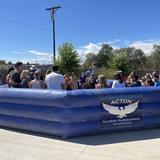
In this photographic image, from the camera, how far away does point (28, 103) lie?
320 inches

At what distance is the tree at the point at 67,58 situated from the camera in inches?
1976

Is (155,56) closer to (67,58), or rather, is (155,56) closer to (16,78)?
(67,58)

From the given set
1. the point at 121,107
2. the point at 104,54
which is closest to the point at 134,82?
the point at 121,107

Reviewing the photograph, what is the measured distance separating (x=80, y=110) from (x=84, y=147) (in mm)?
873

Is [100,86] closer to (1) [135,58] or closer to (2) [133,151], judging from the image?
(2) [133,151]

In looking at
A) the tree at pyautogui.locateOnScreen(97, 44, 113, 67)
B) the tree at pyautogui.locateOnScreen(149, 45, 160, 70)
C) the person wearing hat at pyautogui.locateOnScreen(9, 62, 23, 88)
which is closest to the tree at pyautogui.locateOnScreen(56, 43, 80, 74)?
the tree at pyautogui.locateOnScreen(149, 45, 160, 70)

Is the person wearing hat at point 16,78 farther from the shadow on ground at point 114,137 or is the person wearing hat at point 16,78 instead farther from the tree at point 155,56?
the tree at point 155,56

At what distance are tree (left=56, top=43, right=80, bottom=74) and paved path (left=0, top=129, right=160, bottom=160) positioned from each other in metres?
41.4

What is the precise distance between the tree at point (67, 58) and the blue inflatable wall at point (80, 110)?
40773 mm

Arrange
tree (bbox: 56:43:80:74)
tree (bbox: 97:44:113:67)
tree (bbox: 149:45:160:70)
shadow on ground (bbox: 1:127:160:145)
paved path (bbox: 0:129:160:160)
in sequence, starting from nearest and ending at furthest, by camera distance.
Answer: paved path (bbox: 0:129:160:160) < shadow on ground (bbox: 1:127:160:145) < tree (bbox: 56:43:80:74) < tree (bbox: 149:45:160:70) < tree (bbox: 97:44:113:67)

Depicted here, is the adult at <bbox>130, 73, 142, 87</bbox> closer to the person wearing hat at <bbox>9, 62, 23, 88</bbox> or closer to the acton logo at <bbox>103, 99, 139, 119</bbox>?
the acton logo at <bbox>103, 99, 139, 119</bbox>

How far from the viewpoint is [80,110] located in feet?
25.0

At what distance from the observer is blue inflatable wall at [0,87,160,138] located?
759cm

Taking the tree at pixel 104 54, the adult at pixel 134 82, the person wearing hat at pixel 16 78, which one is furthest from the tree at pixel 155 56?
the person wearing hat at pixel 16 78
